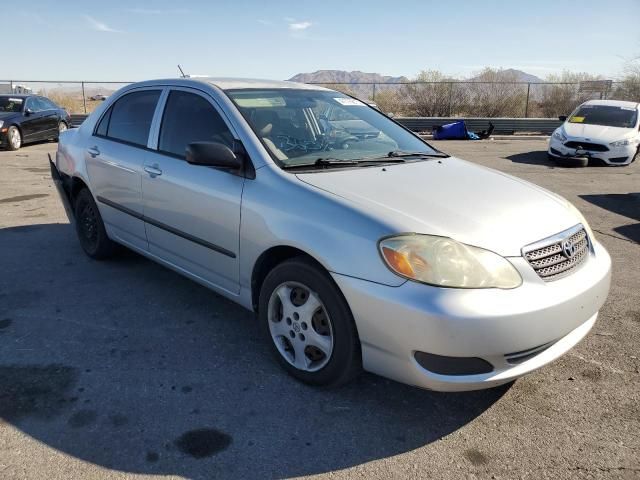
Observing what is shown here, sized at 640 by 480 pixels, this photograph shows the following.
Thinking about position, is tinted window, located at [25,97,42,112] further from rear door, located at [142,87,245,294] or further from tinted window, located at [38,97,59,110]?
rear door, located at [142,87,245,294]

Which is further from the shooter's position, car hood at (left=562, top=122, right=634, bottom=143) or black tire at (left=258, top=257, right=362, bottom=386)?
car hood at (left=562, top=122, right=634, bottom=143)

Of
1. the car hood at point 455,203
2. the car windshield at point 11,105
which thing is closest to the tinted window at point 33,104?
the car windshield at point 11,105

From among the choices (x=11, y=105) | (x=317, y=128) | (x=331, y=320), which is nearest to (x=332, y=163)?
(x=317, y=128)

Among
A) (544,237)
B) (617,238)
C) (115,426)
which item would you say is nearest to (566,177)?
(617,238)

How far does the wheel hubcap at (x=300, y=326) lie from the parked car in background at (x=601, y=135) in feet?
36.1

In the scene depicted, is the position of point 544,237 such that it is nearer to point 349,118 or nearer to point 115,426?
point 349,118

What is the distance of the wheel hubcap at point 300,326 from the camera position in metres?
2.91

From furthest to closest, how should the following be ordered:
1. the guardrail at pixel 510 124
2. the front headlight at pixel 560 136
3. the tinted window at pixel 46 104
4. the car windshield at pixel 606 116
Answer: the guardrail at pixel 510 124, the tinted window at pixel 46 104, the car windshield at pixel 606 116, the front headlight at pixel 560 136

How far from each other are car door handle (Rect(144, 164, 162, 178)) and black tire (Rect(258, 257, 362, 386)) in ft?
4.49

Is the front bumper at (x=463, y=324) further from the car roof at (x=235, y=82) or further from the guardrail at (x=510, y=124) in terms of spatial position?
the guardrail at (x=510, y=124)

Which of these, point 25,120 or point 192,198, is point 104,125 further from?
point 25,120

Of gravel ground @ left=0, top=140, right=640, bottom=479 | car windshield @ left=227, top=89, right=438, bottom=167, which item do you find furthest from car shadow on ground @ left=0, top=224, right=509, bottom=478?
car windshield @ left=227, top=89, right=438, bottom=167

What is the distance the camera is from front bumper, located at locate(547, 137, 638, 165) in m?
Result: 12.0

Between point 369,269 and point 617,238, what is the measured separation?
15.8 ft
